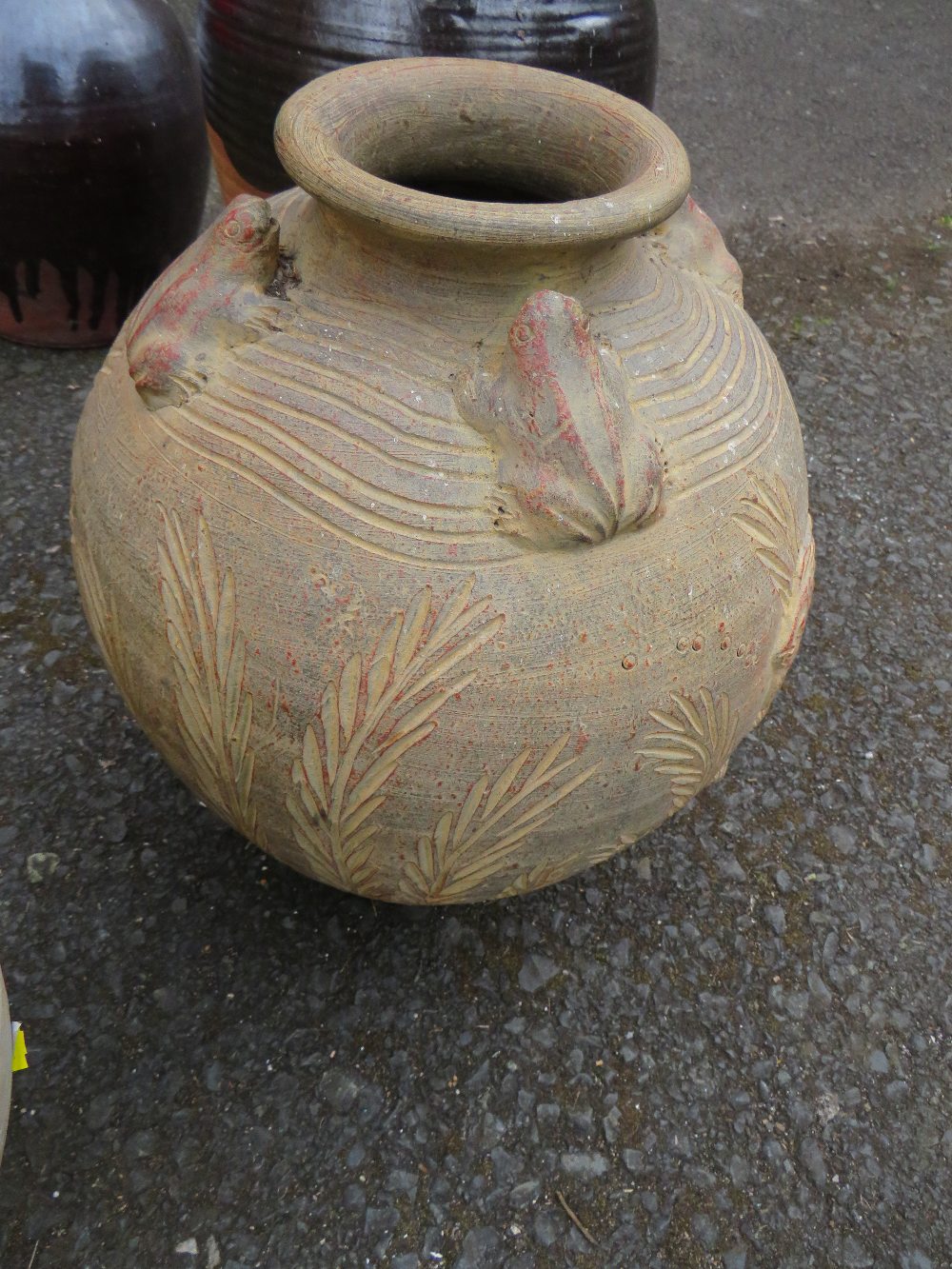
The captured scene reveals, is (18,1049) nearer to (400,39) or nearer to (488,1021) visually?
(488,1021)

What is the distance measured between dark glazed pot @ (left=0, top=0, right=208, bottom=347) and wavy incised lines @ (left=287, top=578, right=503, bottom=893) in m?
1.85

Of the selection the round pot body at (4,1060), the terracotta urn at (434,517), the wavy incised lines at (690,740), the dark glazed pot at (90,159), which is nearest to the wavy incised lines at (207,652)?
the terracotta urn at (434,517)

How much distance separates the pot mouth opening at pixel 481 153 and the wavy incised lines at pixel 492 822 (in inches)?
22.4

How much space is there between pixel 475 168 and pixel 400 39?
3.80ft

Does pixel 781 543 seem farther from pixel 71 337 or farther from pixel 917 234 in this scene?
pixel 917 234

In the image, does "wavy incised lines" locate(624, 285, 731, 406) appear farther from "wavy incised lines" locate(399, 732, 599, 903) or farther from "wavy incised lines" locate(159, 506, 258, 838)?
"wavy incised lines" locate(159, 506, 258, 838)

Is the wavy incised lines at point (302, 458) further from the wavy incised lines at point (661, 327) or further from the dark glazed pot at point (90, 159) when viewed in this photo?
the dark glazed pot at point (90, 159)

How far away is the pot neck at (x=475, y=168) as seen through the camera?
1.13 m

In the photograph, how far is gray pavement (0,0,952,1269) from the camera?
4.64ft

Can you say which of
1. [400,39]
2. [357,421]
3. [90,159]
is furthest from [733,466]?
[90,159]

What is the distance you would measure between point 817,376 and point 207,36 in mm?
1916

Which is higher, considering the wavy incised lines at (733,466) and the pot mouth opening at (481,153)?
the pot mouth opening at (481,153)

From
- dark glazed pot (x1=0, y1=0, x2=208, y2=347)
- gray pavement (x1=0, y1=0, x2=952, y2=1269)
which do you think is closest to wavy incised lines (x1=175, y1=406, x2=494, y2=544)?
gray pavement (x1=0, y1=0, x2=952, y2=1269)

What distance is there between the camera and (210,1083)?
1494 millimetres
